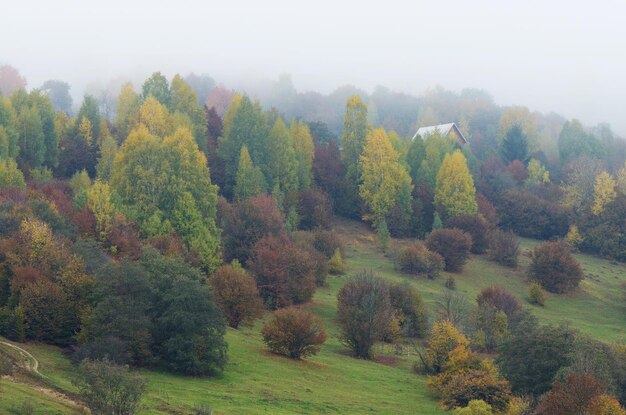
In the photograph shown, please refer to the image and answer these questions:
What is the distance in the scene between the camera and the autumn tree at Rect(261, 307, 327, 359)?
49312 millimetres

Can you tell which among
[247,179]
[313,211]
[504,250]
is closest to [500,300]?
[504,250]

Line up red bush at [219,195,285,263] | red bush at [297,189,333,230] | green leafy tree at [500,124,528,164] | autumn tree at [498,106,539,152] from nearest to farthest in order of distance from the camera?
red bush at [219,195,285,263] → red bush at [297,189,333,230] → green leafy tree at [500,124,528,164] → autumn tree at [498,106,539,152]

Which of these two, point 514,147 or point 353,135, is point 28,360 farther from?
point 514,147

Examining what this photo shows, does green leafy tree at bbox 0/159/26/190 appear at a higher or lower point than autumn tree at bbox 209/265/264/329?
higher

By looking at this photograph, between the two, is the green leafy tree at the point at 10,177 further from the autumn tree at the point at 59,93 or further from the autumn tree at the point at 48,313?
the autumn tree at the point at 59,93

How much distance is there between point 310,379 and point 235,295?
10254 mm

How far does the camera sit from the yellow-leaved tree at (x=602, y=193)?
96.4 m

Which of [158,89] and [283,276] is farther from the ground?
[158,89]

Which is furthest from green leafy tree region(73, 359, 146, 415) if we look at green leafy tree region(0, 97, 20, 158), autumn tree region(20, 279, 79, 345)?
green leafy tree region(0, 97, 20, 158)

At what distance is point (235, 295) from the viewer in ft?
175

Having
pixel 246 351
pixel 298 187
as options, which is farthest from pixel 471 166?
pixel 246 351

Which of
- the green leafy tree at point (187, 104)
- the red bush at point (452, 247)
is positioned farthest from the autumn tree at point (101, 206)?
the red bush at point (452, 247)

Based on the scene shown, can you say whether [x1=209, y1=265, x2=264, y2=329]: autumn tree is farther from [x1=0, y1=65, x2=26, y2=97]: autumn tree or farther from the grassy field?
[x1=0, y1=65, x2=26, y2=97]: autumn tree

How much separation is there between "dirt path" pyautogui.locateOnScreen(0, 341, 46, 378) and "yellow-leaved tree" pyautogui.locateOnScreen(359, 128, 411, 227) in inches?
2132
